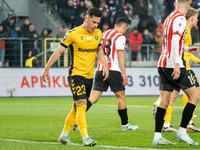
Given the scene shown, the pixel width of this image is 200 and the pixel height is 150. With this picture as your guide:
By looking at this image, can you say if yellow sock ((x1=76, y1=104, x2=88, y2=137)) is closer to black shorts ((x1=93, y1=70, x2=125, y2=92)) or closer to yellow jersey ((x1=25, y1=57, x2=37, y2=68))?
black shorts ((x1=93, y1=70, x2=125, y2=92))

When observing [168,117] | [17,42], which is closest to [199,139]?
[168,117]

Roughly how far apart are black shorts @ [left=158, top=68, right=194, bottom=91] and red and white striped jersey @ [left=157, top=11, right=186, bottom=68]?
0.28ft

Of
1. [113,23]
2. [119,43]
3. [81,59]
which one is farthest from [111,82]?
[113,23]

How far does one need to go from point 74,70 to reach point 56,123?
3.11 metres

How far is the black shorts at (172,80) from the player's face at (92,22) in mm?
1226

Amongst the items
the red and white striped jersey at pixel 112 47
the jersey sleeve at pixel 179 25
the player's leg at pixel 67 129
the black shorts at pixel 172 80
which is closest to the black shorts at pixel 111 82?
the red and white striped jersey at pixel 112 47

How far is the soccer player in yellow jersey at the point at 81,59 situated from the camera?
6102 millimetres

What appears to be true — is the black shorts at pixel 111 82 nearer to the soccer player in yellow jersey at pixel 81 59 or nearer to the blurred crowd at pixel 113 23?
the soccer player in yellow jersey at pixel 81 59

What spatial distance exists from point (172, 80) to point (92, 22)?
1.51 metres

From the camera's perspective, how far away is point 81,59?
627 centimetres

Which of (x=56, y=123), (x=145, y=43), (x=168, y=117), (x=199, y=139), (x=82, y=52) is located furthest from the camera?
(x=145, y=43)

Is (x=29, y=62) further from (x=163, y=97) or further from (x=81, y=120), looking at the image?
(x=163, y=97)

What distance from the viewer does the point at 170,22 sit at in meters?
6.02

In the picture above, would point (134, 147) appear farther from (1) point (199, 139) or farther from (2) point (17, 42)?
(2) point (17, 42)
